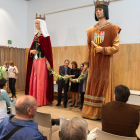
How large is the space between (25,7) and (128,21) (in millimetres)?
5154

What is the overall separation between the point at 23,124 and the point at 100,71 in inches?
110

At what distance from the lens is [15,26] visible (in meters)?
7.50

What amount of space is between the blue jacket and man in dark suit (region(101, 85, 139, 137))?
2.81 ft

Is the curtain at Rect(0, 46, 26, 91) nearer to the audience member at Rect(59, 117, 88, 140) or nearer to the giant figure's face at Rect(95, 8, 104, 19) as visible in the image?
the giant figure's face at Rect(95, 8, 104, 19)

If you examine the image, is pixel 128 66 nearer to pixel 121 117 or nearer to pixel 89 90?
pixel 89 90

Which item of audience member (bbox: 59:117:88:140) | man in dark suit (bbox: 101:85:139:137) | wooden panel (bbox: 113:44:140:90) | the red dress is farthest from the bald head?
wooden panel (bbox: 113:44:140:90)

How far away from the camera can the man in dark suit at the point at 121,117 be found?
5.81ft

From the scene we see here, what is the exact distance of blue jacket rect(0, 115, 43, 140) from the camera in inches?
51.2

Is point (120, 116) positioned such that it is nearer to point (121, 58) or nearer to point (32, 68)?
point (121, 58)

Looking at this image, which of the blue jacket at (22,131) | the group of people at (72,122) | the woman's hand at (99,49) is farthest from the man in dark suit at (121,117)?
the woman's hand at (99,49)

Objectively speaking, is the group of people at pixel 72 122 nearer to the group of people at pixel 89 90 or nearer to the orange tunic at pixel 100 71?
the group of people at pixel 89 90

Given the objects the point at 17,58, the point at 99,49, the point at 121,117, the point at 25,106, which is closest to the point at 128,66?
the point at 99,49

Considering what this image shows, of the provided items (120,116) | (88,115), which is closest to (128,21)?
(88,115)

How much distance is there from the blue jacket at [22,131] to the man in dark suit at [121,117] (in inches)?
33.7
